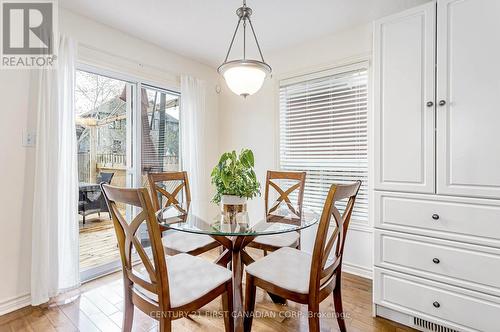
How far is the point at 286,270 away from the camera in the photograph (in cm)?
157

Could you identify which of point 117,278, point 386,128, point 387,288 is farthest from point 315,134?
point 117,278

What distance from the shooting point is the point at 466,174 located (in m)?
1.61

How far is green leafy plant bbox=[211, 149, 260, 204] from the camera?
1.81 m

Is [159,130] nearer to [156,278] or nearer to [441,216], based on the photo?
[156,278]

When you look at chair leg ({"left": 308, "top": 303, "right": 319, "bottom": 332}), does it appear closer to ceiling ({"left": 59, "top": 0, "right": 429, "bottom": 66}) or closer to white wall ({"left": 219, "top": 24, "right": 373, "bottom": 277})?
white wall ({"left": 219, "top": 24, "right": 373, "bottom": 277})

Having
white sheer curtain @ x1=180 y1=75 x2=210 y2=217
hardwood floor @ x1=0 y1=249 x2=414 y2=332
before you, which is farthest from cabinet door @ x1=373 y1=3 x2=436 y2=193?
white sheer curtain @ x1=180 y1=75 x2=210 y2=217

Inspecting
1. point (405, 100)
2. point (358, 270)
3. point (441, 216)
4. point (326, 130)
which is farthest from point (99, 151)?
point (441, 216)

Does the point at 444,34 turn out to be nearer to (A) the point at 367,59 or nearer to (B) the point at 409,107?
(B) the point at 409,107

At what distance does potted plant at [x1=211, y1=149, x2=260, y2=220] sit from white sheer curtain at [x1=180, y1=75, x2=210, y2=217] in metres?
1.37

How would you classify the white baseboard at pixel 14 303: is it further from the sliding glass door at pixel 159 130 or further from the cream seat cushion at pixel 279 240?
the cream seat cushion at pixel 279 240

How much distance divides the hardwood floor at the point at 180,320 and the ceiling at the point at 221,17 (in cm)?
246

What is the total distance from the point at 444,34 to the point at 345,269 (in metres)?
2.21

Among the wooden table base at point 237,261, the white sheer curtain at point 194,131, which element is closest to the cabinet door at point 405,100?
the wooden table base at point 237,261

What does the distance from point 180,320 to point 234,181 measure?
3.57 ft
